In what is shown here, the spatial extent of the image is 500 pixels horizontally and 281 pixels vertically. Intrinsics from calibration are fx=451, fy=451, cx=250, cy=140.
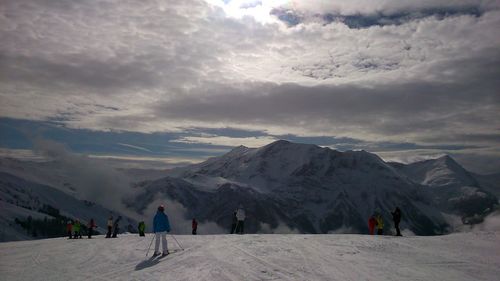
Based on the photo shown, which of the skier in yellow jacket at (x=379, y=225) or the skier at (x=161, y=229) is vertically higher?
the skier at (x=161, y=229)

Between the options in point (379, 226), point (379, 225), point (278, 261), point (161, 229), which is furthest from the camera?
point (379, 225)

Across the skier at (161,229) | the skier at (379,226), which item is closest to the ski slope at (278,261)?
the skier at (161,229)

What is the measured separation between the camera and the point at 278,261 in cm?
1972

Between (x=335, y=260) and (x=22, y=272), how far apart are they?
14.1m

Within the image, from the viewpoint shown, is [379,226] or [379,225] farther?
[379,225]

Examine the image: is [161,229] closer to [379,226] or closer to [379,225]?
[379,226]

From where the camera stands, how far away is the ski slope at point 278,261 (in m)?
17.6

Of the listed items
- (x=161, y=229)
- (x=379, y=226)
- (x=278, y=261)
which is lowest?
(x=379, y=226)

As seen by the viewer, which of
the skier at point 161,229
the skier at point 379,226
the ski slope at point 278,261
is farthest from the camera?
the skier at point 379,226

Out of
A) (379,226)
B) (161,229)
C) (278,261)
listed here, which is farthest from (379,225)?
(161,229)

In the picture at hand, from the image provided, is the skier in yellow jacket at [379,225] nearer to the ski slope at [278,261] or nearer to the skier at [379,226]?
the skier at [379,226]

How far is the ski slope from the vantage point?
17562 mm

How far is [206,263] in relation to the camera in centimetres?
1939

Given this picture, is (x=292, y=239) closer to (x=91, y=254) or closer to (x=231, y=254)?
(x=231, y=254)
